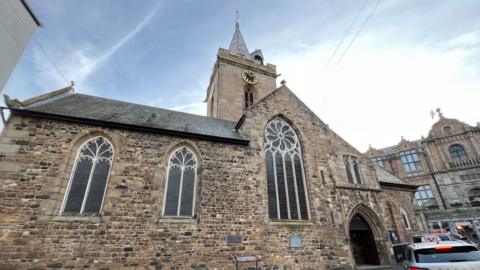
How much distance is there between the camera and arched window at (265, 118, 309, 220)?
12.0 m

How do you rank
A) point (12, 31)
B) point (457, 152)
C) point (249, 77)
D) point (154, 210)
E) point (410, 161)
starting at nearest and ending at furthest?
point (12, 31), point (154, 210), point (249, 77), point (457, 152), point (410, 161)

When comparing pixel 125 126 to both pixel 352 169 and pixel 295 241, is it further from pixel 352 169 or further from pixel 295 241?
pixel 352 169

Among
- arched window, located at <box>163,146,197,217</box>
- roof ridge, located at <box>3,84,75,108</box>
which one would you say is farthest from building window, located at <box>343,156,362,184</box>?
roof ridge, located at <box>3,84,75,108</box>

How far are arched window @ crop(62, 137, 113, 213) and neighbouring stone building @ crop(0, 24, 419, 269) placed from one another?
4 centimetres

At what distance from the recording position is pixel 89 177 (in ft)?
31.8

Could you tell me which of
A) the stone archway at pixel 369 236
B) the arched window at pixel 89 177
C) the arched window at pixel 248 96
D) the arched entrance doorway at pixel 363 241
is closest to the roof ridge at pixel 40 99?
the arched window at pixel 89 177

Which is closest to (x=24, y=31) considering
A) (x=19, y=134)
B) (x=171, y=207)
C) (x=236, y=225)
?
(x=19, y=134)

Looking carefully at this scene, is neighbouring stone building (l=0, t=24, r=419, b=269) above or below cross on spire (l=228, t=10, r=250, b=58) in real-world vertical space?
below

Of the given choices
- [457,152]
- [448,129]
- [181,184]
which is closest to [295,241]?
[181,184]

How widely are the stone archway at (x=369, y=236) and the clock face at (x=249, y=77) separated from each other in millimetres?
15262

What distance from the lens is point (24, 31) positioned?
720cm

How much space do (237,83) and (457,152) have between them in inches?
1240

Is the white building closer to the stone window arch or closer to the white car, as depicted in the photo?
the white car

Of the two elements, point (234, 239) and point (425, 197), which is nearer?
point (234, 239)
